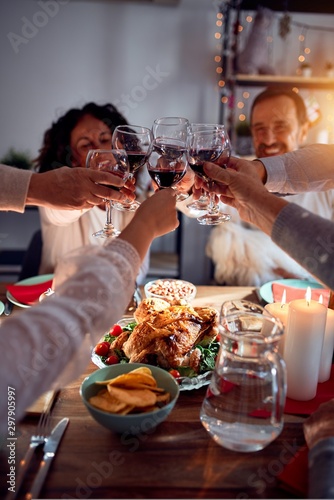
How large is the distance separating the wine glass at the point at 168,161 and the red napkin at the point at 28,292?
1.87ft

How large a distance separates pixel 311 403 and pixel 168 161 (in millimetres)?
639

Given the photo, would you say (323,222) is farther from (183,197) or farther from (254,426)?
(183,197)

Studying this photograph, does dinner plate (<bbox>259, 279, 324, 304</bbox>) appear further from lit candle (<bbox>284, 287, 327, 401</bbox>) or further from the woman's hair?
the woman's hair

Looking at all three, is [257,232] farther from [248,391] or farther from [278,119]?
[248,391]

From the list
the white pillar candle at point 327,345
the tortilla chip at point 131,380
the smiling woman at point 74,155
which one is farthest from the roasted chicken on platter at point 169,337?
the smiling woman at point 74,155

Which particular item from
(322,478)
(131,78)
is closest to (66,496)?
(322,478)

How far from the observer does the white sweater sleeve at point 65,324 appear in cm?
61

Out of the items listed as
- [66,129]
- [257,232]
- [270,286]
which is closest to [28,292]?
[270,286]

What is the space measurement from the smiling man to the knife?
1931 millimetres

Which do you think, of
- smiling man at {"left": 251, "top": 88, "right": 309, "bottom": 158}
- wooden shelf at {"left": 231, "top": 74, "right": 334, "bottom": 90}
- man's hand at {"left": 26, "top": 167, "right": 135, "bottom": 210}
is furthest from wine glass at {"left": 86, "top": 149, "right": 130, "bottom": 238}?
wooden shelf at {"left": 231, "top": 74, "right": 334, "bottom": 90}

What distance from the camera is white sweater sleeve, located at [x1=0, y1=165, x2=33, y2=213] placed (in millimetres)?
1190

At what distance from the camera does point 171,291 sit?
138 centimetres

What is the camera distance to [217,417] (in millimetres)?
783

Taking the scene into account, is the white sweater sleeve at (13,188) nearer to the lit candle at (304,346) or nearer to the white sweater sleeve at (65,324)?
the white sweater sleeve at (65,324)
